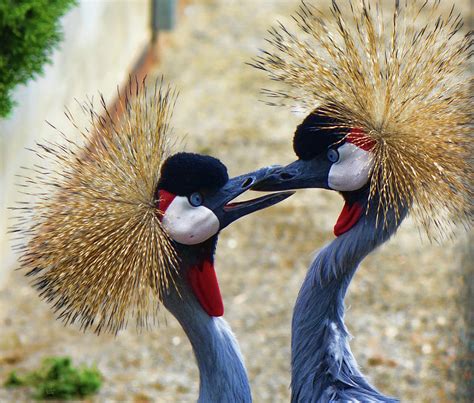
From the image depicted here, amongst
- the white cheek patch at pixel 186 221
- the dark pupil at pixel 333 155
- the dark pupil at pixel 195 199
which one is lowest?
the white cheek patch at pixel 186 221

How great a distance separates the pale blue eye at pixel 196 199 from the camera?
7.07 ft

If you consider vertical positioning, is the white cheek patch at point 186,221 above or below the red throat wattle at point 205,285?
above

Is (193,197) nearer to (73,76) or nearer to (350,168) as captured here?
(350,168)

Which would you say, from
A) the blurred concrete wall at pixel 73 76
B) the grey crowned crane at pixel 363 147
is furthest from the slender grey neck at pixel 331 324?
the blurred concrete wall at pixel 73 76

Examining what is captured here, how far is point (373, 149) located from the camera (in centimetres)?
215

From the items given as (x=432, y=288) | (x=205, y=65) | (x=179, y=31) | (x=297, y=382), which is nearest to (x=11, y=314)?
(x=432, y=288)

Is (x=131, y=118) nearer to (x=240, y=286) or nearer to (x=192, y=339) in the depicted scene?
(x=192, y=339)

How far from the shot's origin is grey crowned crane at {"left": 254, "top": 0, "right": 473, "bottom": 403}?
2150mm

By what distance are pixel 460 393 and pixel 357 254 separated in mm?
1091

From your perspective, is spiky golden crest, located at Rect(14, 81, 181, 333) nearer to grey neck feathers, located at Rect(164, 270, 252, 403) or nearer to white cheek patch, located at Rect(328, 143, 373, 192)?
grey neck feathers, located at Rect(164, 270, 252, 403)

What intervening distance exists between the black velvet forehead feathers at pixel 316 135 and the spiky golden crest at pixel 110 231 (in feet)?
1.01

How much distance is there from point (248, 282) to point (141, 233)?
7.54ft

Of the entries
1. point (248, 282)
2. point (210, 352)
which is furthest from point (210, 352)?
point (248, 282)

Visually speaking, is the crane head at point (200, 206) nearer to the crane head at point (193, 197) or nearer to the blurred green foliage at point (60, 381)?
the crane head at point (193, 197)
